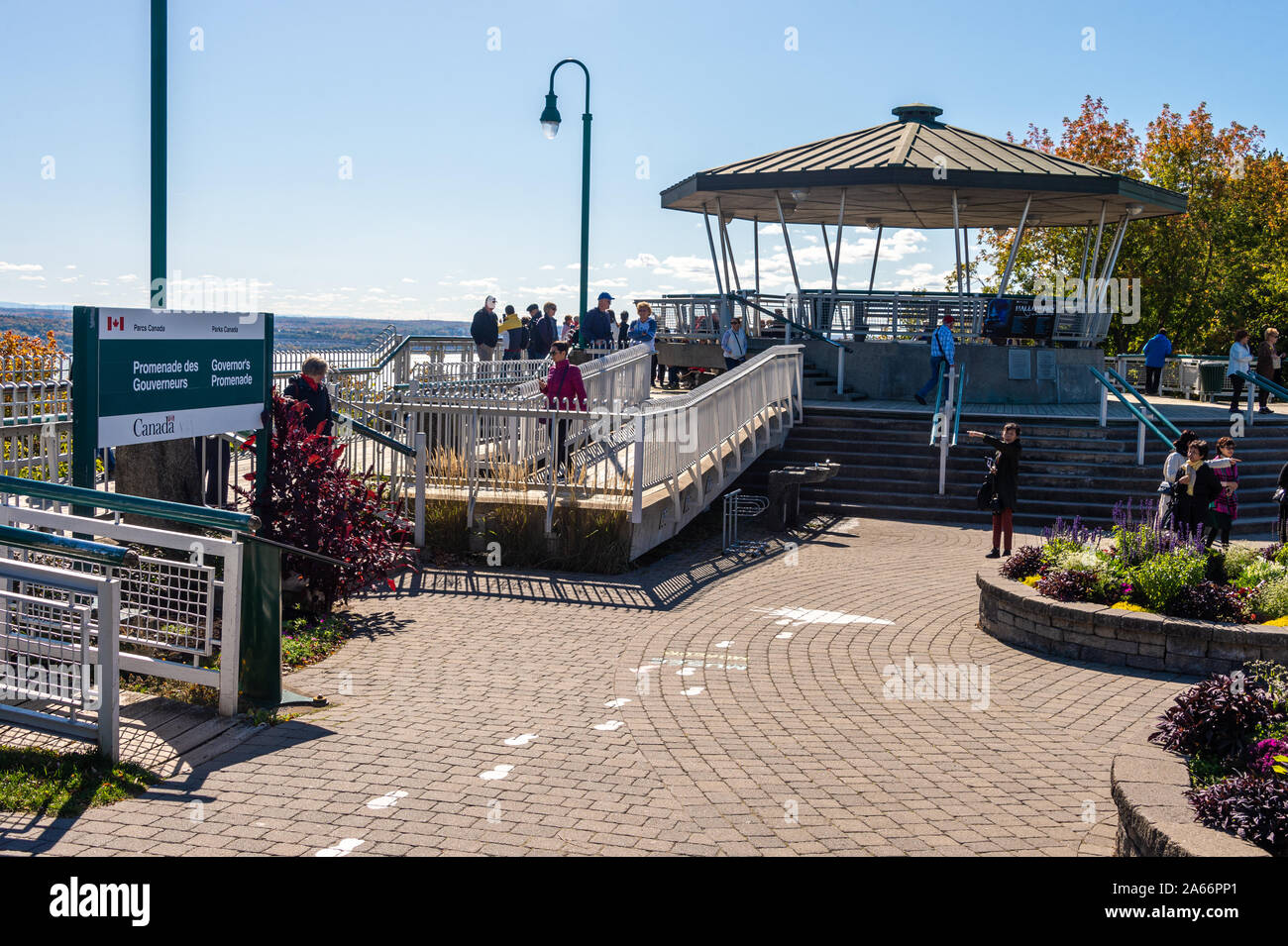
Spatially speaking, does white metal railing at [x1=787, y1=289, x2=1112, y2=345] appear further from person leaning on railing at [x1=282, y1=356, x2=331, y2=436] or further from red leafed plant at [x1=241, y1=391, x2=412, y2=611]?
red leafed plant at [x1=241, y1=391, x2=412, y2=611]

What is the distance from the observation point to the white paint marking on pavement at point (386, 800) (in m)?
5.75

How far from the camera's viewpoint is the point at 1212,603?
29.7 ft

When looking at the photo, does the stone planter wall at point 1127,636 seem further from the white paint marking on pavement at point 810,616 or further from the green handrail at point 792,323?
the green handrail at point 792,323

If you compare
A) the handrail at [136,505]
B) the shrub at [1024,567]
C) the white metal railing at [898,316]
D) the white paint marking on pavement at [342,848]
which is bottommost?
the white paint marking on pavement at [342,848]

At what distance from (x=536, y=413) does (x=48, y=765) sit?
23.5ft

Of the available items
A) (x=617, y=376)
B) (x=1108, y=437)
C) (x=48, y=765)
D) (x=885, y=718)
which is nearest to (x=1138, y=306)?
(x=1108, y=437)

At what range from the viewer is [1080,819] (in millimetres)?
5988

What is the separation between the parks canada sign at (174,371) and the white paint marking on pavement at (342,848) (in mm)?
3892

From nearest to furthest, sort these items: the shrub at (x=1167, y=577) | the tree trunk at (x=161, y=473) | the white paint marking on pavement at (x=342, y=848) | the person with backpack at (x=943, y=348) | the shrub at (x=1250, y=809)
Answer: the shrub at (x=1250, y=809) → the white paint marking on pavement at (x=342, y=848) → the shrub at (x=1167, y=577) → the tree trunk at (x=161, y=473) → the person with backpack at (x=943, y=348)

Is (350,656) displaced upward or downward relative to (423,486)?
downward

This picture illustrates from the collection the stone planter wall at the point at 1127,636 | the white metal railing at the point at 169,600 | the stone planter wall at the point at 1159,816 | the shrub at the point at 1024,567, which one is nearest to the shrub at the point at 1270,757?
→ the stone planter wall at the point at 1159,816

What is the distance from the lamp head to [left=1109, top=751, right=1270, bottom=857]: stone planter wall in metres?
17.8

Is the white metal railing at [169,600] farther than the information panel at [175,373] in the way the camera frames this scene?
No
